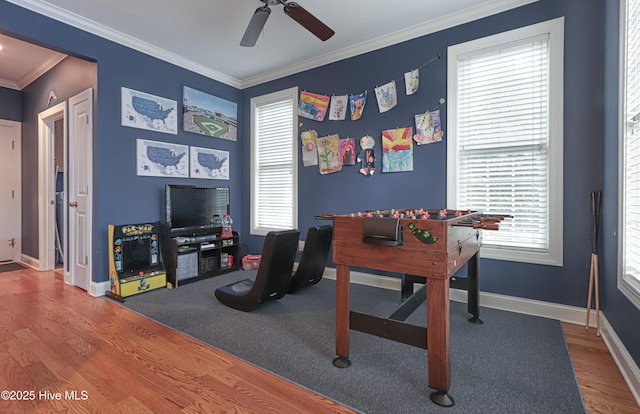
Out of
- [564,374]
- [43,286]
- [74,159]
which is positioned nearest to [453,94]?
[564,374]

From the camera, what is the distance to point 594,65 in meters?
2.47

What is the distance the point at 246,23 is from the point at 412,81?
6.27 feet

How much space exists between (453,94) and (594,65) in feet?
3.55

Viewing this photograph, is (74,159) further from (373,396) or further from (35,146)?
(373,396)

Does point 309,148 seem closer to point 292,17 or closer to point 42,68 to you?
point 292,17

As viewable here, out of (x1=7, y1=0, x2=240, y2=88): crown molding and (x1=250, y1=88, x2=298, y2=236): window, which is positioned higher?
(x1=7, y1=0, x2=240, y2=88): crown molding

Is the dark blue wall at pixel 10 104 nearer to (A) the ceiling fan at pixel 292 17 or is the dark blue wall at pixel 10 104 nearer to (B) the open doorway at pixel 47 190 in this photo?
(B) the open doorway at pixel 47 190

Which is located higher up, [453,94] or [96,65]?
[96,65]

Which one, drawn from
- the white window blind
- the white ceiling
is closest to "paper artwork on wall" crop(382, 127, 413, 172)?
the white window blind

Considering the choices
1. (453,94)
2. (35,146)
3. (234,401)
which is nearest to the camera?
(234,401)

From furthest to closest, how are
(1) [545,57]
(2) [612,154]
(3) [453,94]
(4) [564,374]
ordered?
(3) [453,94] < (1) [545,57] < (2) [612,154] < (4) [564,374]

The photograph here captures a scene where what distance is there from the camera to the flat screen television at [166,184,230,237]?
12.3ft

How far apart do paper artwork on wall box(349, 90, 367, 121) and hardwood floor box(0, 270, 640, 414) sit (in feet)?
9.56

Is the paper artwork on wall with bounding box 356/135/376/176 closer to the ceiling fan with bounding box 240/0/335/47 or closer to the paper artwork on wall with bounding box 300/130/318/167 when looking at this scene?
the paper artwork on wall with bounding box 300/130/318/167
